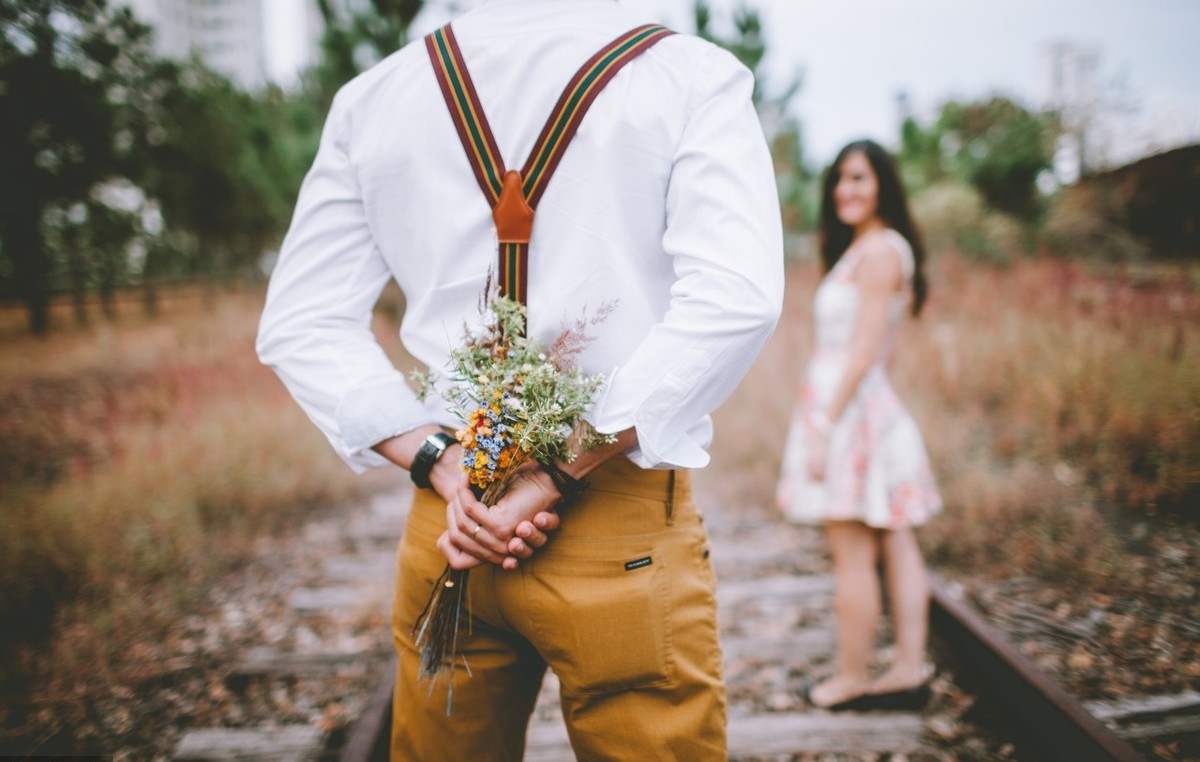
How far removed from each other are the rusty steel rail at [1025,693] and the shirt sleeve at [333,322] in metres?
2.45

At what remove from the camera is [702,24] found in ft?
27.0

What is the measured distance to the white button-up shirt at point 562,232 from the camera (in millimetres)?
1076

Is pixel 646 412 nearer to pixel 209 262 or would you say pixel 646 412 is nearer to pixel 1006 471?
pixel 1006 471

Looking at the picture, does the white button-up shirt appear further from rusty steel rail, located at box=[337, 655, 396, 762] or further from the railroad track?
the railroad track

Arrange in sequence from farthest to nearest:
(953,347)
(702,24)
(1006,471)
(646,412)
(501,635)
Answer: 1. (702,24)
2. (953,347)
3. (1006,471)
4. (501,635)
5. (646,412)

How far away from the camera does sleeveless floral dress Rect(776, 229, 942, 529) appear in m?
2.65

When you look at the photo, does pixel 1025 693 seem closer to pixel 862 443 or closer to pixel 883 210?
pixel 862 443

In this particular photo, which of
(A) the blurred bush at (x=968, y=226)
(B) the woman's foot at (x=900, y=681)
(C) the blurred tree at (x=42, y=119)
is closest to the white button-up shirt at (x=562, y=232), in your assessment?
(B) the woman's foot at (x=900, y=681)

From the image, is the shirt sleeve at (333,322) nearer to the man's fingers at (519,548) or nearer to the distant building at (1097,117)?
the man's fingers at (519,548)

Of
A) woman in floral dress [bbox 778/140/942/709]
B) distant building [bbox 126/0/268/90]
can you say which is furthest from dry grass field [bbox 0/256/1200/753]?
distant building [bbox 126/0/268/90]

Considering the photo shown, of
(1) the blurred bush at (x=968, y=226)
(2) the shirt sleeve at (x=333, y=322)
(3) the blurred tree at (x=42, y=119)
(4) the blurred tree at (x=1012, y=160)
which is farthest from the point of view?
(4) the blurred tree at (x=1012, y=160)

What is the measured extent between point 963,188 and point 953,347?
9.17 m

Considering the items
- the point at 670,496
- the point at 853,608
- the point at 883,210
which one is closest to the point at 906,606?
the point at 853,608

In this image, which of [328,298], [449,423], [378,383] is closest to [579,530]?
[449,423]
